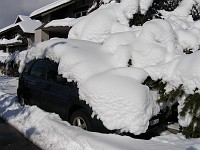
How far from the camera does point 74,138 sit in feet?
15.9

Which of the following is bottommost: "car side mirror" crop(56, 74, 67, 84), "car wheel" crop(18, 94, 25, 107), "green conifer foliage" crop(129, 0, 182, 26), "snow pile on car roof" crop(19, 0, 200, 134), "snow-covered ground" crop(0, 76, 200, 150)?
"car wheel" crop(18, 94, 25, 107)

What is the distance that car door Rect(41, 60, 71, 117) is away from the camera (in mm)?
5922

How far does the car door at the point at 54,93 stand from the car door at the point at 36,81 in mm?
228

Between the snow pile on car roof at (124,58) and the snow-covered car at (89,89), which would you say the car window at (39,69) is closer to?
the snow-covered car at (89,89)

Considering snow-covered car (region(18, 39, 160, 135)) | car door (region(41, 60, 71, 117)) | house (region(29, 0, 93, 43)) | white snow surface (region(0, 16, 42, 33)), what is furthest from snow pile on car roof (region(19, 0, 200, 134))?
white snow surface (region(0, 16, 42, 33))

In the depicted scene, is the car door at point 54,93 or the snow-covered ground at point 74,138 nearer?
the snow-covered ground at point 74,138

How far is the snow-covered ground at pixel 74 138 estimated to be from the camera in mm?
4545

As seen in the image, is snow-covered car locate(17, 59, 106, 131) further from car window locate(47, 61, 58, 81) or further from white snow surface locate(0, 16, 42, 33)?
white snow surface locate(0, 16, 42, 33)

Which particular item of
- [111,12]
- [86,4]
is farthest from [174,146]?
[86,4]

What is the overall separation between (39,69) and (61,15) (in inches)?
661

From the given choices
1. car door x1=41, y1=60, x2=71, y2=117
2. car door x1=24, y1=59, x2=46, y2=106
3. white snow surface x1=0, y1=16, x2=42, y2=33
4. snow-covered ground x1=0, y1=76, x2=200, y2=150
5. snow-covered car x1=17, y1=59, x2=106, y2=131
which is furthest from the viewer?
white snow surface x1=0, y1=16, x2=42, y2=33

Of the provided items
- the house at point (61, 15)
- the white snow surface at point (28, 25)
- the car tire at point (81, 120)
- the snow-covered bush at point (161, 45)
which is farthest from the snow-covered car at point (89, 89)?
the white snow surface at point (28, 25)

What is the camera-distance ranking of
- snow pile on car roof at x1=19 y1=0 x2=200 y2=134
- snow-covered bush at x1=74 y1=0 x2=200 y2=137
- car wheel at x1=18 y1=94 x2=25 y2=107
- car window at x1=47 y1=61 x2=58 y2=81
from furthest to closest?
car wheel at x1=18 y1=94 x2=25 y2=107
car window at x1=47 y1=61 x2=58 y2=81
snow-covered bush at x1=74 y1=0 x2=200 y2=137
snow pile on car roof at x1=19 y1=0 x2=200 y2=134

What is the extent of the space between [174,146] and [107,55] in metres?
2.67
